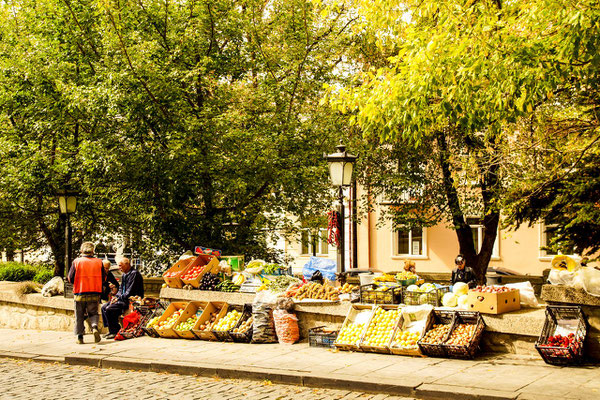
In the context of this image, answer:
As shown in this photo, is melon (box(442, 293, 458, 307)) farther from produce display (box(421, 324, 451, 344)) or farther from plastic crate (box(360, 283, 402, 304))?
plastic crate (box(360, 283, 402, 304))

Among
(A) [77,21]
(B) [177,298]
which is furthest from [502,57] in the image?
(A) [77,21]

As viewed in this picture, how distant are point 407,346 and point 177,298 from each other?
18.9ft

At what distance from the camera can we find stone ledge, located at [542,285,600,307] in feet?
31.5

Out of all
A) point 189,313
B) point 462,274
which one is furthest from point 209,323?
point 462,274

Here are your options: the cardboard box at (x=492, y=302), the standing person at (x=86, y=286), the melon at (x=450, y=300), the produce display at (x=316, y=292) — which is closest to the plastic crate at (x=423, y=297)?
the melon at (x=450, y=300)

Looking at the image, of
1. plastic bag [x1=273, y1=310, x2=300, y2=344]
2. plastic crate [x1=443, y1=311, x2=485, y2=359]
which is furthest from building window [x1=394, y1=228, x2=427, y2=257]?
plastic crate [x1=443, y1=311, x2=485, y2=359]

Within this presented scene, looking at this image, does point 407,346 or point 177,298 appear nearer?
point 407,346

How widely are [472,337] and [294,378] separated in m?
2.70

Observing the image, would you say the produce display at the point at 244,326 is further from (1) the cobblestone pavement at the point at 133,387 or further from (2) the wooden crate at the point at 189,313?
(1) the cobblestone pavement at the point at 133,387

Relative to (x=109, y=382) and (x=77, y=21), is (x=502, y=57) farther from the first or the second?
(x=77, y=21)

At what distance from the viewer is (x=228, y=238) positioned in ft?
66.3

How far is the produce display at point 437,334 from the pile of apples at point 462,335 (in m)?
0.12

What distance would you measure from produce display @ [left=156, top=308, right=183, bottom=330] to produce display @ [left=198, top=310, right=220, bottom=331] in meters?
0.59

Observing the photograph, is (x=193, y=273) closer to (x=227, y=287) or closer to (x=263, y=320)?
(x=227, y=287)
